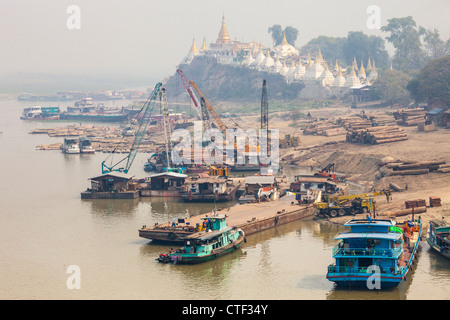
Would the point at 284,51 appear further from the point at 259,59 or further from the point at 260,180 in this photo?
the point at 260,180

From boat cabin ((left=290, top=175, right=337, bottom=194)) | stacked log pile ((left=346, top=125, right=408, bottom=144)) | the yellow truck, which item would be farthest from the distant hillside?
the yellow truck

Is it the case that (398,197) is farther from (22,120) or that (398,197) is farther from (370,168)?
(22,120)

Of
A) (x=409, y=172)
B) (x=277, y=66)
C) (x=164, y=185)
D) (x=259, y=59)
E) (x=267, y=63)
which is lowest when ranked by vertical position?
(x=164, y=185)

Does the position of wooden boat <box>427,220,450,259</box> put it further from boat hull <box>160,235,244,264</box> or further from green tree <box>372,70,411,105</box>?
green tree <box>372,70,411,105</box>

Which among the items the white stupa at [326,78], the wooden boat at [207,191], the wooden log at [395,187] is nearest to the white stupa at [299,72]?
the white stupa at [326,78]

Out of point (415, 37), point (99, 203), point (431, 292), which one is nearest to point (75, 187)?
point (99, 203)

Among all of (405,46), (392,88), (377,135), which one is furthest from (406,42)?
(377,135)
